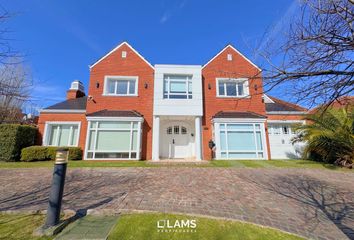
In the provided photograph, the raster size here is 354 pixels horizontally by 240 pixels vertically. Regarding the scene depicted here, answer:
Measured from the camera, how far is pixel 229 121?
1321 cm

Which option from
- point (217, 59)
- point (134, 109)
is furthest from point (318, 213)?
point (217, 59)

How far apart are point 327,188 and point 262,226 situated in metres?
4.68

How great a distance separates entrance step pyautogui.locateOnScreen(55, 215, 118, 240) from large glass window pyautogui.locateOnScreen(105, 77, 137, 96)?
11.6 m

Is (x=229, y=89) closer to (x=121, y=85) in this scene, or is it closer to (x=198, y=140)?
(x=198, y=140)

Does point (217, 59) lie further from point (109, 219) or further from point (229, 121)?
point (109, 219)

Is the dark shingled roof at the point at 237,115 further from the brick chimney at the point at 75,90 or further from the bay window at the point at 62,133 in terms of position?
the brick chimney at the point at 75,90

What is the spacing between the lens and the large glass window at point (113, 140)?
41.2 ft

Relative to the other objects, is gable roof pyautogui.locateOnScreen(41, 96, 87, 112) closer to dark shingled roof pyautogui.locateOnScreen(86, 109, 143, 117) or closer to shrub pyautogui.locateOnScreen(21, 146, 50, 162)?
dark shingled roof pyautogui.locateOnScreen(86, 109, 143, 117)

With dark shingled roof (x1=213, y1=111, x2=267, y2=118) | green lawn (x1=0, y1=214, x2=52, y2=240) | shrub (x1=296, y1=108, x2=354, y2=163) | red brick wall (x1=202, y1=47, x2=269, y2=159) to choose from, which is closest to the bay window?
red brick wall (x1=202, y1=47, x2=269, y2=159)

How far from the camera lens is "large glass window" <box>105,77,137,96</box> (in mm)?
14531

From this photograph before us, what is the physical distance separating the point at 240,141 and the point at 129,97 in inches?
369

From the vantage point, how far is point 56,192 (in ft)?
11.7

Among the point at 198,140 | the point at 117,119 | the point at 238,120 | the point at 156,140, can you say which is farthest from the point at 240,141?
the point at 117,119

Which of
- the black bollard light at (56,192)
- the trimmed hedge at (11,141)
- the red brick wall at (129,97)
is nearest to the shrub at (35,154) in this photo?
the trimmed hedge at (11,141)
